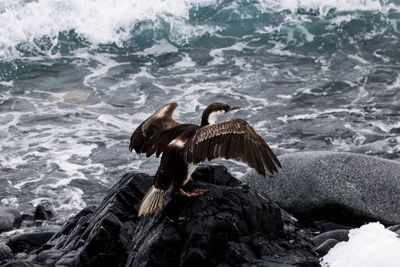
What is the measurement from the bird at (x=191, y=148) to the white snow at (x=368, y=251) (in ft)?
3.69

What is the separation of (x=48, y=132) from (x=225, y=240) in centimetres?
868

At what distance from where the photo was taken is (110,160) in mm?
12250

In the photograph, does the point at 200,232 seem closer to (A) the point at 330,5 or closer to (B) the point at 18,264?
(B) the point at 18,264

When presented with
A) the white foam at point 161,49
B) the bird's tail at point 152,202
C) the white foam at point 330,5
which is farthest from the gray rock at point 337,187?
the white foam at point 330,5

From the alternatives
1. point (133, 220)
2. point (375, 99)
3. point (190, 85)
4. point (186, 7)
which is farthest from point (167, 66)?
point (133, 220)

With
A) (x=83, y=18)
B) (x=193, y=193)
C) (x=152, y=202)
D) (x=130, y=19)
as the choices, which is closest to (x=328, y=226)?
(x=193, y=193)

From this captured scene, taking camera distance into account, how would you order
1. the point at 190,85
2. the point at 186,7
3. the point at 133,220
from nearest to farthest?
the point at 133,220 < the point at 190,85 < the point at 186,7

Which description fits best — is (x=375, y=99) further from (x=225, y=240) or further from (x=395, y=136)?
(x=225, y=240)

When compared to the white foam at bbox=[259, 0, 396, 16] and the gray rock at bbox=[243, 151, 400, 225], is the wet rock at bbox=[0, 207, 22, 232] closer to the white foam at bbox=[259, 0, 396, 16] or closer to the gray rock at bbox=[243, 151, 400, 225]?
the gray rock at bbox=[243, 151, 400, 225]

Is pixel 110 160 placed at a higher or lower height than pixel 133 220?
lower

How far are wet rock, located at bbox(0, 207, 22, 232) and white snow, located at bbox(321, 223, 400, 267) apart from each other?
5.02 metres

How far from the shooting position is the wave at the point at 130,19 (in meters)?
19.3

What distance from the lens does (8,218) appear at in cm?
971

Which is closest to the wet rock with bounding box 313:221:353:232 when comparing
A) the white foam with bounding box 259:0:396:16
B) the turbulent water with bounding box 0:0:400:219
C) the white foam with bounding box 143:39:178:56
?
the turbulent water with bounding box 0:0:400:219
